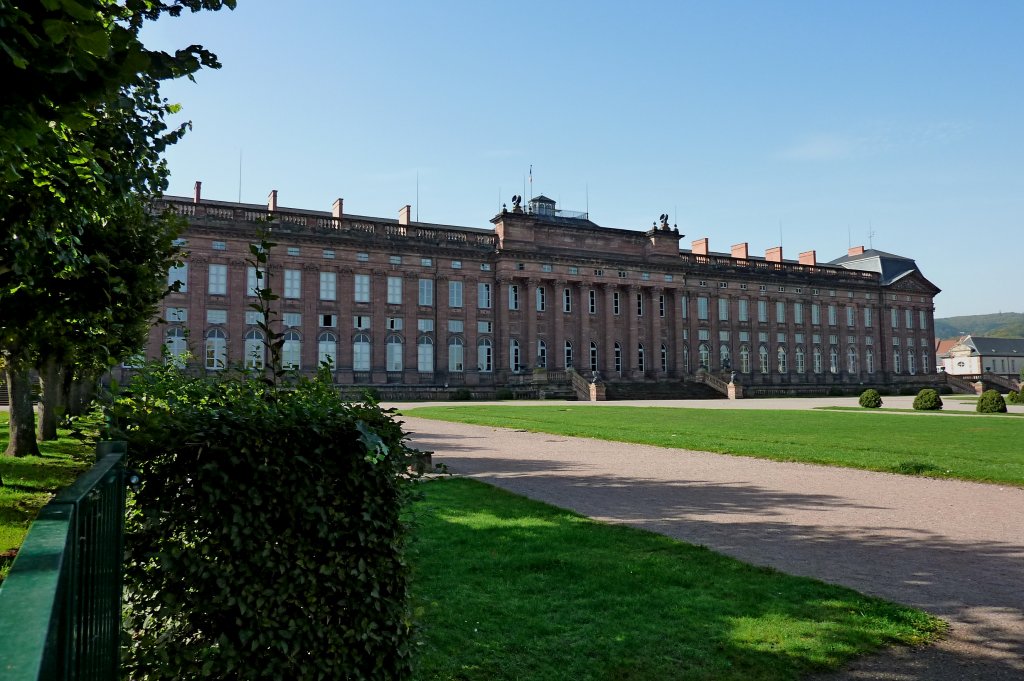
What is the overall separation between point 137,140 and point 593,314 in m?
52.8

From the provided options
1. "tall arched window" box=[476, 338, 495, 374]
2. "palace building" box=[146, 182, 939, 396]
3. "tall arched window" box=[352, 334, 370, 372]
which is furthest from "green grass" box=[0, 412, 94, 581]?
"tall arched window" box=[476, 338, 495, 374]

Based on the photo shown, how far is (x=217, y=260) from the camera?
155ft

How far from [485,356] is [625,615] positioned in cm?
5020

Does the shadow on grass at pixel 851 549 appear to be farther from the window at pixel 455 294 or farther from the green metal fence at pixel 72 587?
the window at pixel 455 294

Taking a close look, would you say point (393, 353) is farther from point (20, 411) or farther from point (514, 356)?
point (20, 411)

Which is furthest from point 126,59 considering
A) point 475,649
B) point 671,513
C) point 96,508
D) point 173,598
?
point 671,513

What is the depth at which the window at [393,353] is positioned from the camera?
171 ft

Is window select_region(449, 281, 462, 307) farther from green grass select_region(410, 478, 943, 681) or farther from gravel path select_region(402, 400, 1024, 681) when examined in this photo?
green grass select_region(410, 478, 943, 681)

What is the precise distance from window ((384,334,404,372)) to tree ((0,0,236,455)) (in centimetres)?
3647

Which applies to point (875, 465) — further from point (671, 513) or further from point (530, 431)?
point (530, 431)

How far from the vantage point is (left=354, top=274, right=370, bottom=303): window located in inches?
2030

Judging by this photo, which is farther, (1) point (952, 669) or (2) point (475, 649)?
(2) point (475, 649)

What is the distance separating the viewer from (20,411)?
15.0m

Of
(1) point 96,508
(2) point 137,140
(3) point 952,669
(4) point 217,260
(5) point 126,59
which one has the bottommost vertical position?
(3) point 952,669
